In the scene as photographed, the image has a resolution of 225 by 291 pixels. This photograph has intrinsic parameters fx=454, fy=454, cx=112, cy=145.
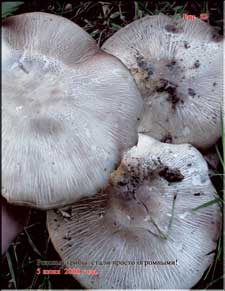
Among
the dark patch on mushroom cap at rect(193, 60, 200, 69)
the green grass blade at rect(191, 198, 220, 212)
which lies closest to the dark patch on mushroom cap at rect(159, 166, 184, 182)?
the green grass blade at rect(191, 198, 220, 212)

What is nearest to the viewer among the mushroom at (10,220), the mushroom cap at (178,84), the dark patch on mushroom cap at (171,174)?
the mushroom at (10,220)

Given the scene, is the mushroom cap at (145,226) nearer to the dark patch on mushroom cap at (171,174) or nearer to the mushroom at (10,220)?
the dark patch on mushroom cap at (171,174)

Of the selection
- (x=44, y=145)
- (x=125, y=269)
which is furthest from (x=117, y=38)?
(x=125, y=269)

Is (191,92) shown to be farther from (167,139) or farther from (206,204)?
(206,204)

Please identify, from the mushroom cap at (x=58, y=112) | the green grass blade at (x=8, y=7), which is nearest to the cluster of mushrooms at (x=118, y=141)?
the mushroom cap at (x=58, y=112)

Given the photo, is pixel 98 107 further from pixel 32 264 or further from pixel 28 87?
pixel 32 264

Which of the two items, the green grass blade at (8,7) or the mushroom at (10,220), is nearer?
the mushroom at (10,220)
